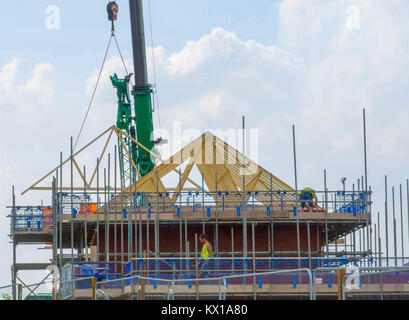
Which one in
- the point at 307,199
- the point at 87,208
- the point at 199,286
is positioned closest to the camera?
the point at 199,286

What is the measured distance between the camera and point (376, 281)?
2419cm

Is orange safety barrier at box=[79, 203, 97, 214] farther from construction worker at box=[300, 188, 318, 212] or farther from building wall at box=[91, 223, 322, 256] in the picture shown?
construction worker at box=[300, 188, 318, 212]

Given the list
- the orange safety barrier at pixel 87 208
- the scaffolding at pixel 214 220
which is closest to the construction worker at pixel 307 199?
the scaffolding at pixel 214 220

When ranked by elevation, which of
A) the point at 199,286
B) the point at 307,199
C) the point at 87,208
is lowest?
the point at 199,286

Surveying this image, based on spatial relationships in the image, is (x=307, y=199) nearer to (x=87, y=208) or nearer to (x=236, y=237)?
(x=236, y=237)

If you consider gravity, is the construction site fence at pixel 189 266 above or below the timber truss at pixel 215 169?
below

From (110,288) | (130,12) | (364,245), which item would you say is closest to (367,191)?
(364,245)

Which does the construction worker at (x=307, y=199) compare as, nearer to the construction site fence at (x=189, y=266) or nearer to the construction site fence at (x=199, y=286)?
the construction site fence at (x=189, y=266)

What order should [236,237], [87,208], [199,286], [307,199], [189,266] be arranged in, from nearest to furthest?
[199,286], [189,266], [307,199], [236,237], [87,208]

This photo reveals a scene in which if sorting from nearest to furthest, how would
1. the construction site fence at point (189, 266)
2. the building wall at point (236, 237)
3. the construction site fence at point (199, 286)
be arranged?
the construction site fence at point (199, 286) → the construction site fence at point (189, 266) → the building wall at point (236, 237)

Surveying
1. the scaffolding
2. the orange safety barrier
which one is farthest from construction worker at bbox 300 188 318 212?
the orange safety barrier

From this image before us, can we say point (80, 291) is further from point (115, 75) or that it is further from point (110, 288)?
point (115, 75)

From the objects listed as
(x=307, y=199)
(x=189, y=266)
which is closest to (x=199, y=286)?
(x=189, y=266)

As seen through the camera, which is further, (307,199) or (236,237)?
(236,237)
